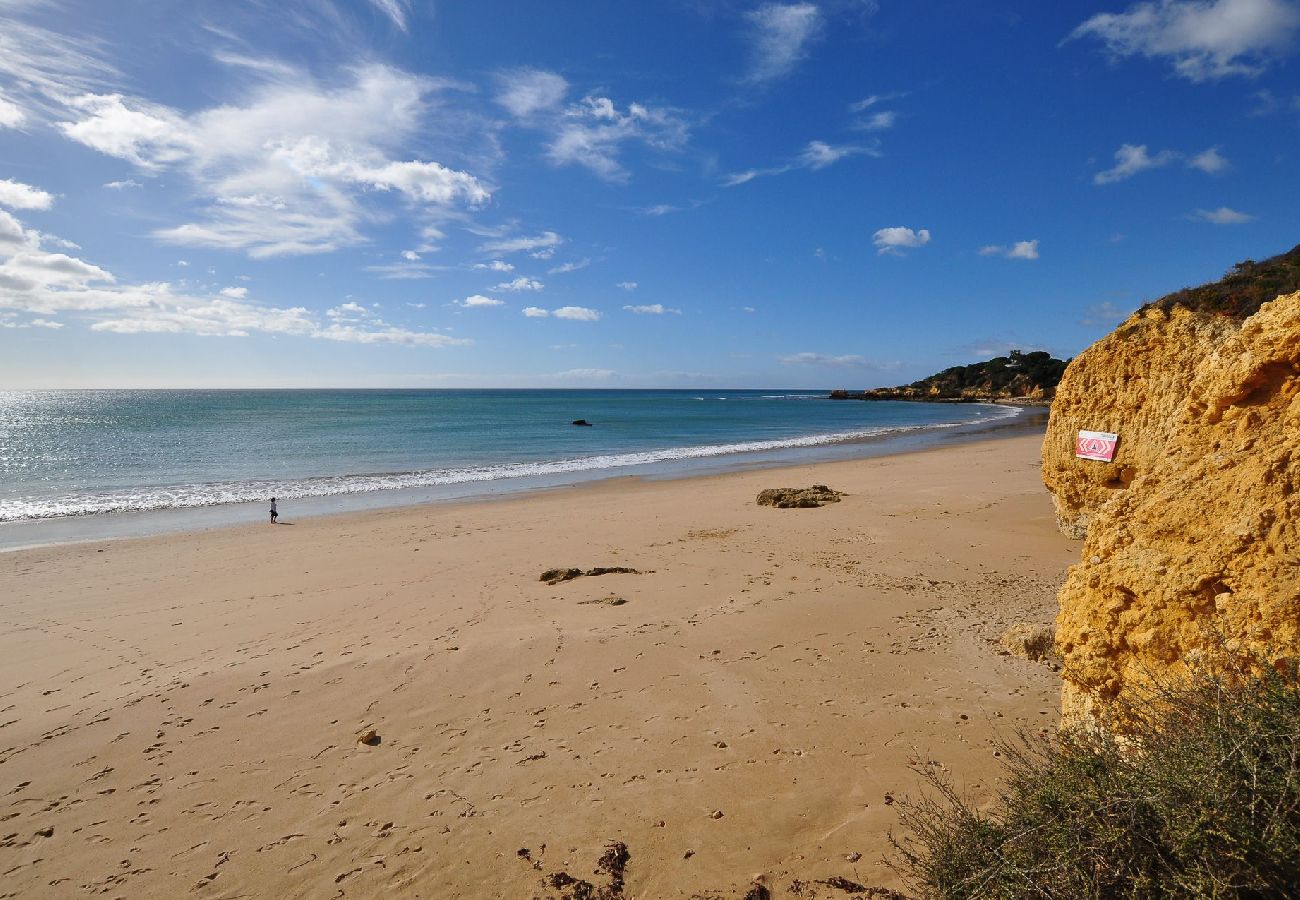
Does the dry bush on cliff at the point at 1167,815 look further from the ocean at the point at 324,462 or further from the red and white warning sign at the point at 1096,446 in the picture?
the ocean at the point at 324,462

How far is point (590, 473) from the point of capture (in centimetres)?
2434

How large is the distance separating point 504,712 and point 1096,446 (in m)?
8.13

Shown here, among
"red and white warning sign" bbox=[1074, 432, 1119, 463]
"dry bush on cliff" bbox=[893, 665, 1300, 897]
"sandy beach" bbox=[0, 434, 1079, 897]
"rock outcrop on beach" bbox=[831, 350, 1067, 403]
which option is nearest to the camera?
"dry bush on cliff" bbox=[893, 665, 1300, 897]

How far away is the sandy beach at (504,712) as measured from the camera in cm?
387

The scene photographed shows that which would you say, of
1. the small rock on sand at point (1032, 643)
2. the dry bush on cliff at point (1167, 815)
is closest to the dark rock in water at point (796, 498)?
the small rock on sand at point (1032, 643)

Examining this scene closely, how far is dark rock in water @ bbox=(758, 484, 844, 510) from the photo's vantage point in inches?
558

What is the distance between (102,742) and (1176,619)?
7796mm

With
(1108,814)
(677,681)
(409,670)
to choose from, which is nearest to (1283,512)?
(1108,814)

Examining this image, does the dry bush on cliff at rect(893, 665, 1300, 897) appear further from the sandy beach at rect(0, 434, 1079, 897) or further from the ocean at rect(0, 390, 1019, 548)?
the ocean at rect(0, 390, 1019, 548)

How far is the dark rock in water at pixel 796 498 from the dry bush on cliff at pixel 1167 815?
1133 centimetres

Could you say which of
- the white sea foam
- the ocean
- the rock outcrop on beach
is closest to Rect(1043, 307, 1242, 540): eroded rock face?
the ocean

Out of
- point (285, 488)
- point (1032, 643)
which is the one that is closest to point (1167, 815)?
point (1032, 643)

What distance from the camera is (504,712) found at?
5.49 metres

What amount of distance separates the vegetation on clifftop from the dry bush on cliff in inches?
263
